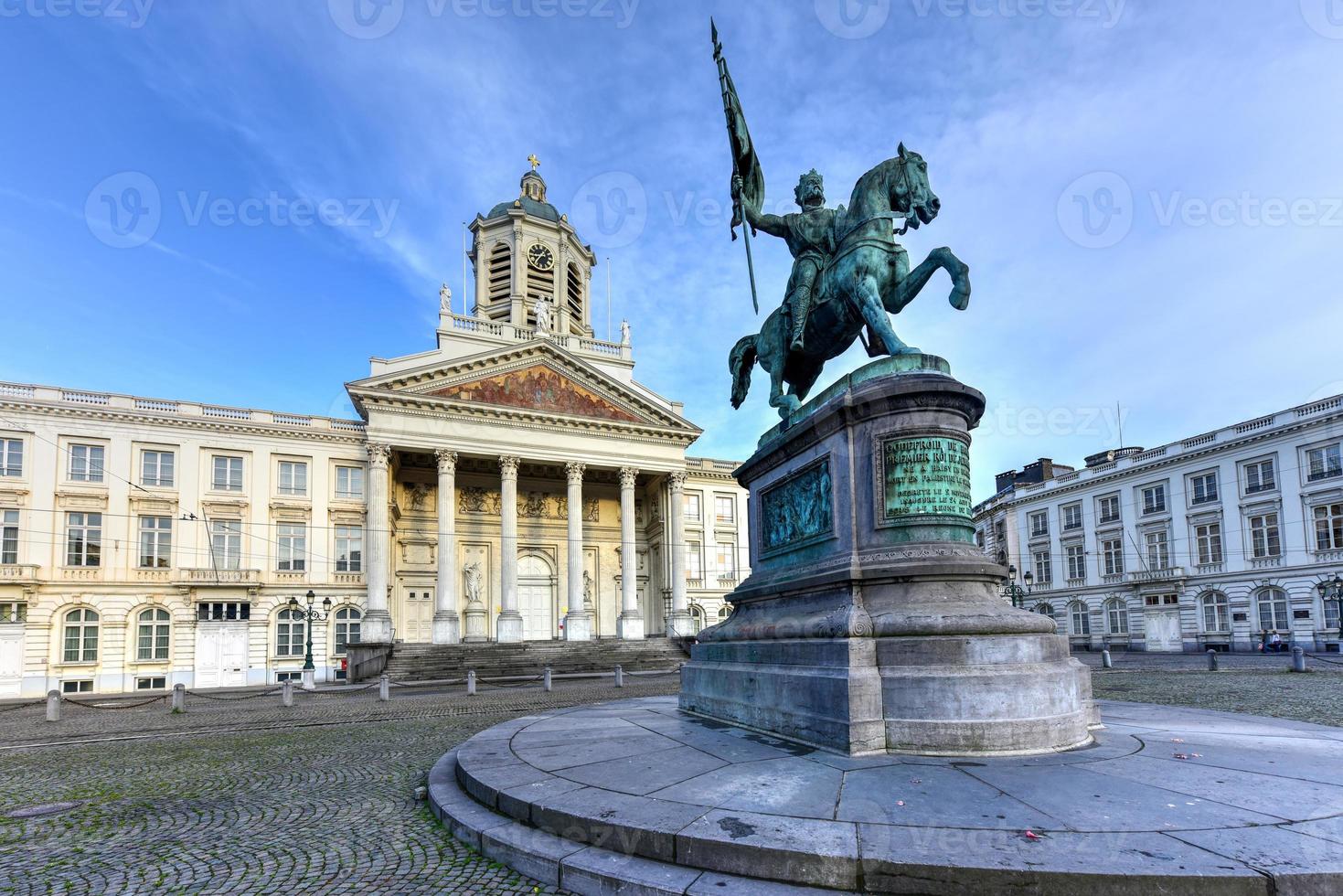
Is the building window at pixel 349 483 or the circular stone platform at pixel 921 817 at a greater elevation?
the building window at pixel 349 483

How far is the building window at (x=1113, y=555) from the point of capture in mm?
47406

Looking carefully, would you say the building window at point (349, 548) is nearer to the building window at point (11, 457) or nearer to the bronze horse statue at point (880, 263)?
the building window at point (11, 457)

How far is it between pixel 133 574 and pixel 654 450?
25.9 meters

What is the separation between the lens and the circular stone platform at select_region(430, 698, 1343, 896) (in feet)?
10.3

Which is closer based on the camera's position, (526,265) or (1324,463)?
(1324,463)

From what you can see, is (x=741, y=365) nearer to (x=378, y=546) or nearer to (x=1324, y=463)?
(x=378, y=546)

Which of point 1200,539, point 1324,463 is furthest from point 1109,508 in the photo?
point 1324,463

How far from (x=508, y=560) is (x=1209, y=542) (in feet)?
127

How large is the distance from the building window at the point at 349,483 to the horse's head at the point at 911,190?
122 ft

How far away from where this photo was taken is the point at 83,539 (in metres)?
34.4

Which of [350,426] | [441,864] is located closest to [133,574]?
[350,426]

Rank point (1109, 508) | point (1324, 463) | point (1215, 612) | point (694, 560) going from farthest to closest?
point (694, 560) → point (1109, 508) → point (1215, 612) → point (1324, 463)

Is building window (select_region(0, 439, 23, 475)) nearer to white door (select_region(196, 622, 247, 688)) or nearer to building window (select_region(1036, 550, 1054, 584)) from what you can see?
white door (select_region(196, 622, 247, 688))

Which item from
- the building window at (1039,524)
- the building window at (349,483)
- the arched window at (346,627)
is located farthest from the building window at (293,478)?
the building window at (1039,524)
